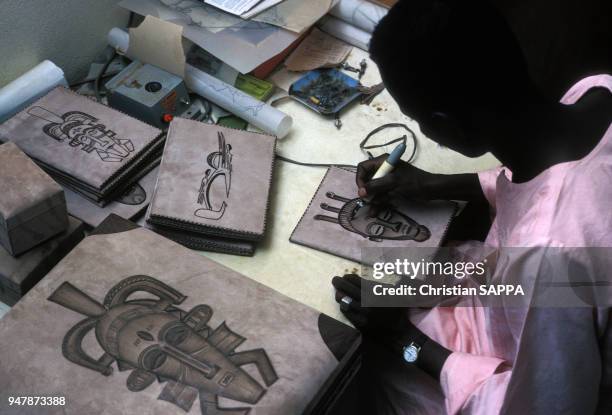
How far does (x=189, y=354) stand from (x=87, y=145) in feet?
1.47

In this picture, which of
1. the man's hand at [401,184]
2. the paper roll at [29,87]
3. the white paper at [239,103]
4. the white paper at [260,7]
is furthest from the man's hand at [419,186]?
the paper roll at [29,87]

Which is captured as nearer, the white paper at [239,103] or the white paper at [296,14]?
the white paper at [239,103]

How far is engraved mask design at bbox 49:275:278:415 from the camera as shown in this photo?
768mm

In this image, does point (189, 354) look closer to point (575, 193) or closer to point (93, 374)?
point (93, 374)

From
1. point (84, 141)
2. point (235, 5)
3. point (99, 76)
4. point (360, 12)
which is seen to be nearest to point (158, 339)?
point (84, 141)

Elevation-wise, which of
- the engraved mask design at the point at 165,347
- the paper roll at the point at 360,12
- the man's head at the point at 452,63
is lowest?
the engraved mask design at the point at 165,347

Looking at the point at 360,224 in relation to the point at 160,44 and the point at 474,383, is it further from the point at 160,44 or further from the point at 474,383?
the point at 160,44

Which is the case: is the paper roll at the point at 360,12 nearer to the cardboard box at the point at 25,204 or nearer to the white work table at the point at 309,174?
the white work table at the point at 309,174

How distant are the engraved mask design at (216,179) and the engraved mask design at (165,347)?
17cm

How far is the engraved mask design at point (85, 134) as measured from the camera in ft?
3.43

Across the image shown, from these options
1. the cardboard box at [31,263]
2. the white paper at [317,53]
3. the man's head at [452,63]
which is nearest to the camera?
the man's head at [452,63]

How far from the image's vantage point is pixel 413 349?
0.95 m

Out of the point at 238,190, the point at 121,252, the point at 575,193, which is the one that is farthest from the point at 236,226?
the point at 575,193

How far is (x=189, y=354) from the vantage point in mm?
802
